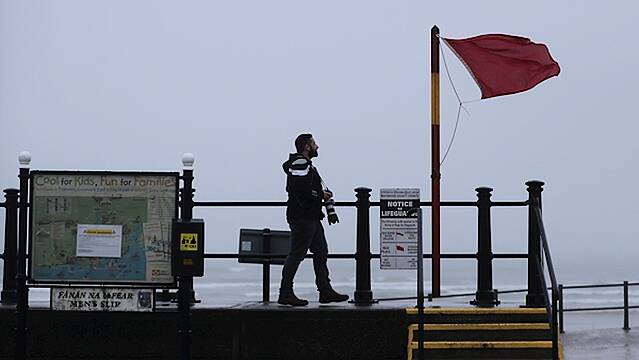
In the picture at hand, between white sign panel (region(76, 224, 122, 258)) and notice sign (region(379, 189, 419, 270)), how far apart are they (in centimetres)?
271

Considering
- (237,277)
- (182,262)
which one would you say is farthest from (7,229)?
(237,277)

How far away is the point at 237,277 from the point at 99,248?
173 feet

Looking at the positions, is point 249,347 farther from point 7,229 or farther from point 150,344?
point 7,229

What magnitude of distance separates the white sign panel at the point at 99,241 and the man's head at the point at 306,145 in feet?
6.43

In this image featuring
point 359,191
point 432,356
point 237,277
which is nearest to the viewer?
point 432,356

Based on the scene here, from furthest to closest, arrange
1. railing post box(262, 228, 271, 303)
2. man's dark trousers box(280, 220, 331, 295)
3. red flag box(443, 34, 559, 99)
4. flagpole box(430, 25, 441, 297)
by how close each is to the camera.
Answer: red flag box(443, 34, 559, 99) → flagpole box(430, 25, 441, 297) → railing post box(262, 228, 271, 303) → man's dark trousers box(280, 220, 331, 295)

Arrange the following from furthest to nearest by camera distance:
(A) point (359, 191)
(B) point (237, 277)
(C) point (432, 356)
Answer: (B) point (237, 277)
(A) point (359, 191)
(C) point (432, 356)

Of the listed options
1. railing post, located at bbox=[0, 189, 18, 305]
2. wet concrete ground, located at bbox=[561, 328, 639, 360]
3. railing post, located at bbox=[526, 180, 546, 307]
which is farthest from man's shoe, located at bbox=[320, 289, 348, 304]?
wet concrete ground, located at bbox=[561, 328, 639, 360]

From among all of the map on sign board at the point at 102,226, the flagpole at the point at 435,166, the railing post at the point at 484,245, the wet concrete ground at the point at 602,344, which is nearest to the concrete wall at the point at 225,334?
the map on sign board at the point at 102,226

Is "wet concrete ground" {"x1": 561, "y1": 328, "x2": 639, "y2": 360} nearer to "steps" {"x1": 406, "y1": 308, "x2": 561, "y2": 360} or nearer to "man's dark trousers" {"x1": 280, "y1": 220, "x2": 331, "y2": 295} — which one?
"steps" {"x1": 406, "y1": 308, "x2": 561, "y2": 360}

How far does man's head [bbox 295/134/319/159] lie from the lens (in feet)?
39.3

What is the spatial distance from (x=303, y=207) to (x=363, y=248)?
0.96 meters

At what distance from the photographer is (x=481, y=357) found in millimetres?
11469

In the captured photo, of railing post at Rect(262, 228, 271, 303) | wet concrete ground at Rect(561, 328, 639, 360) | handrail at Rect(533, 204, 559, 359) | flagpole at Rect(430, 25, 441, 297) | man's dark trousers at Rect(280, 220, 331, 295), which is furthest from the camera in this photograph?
wet concrete ground at Rect(561, 328, 639, 360)
